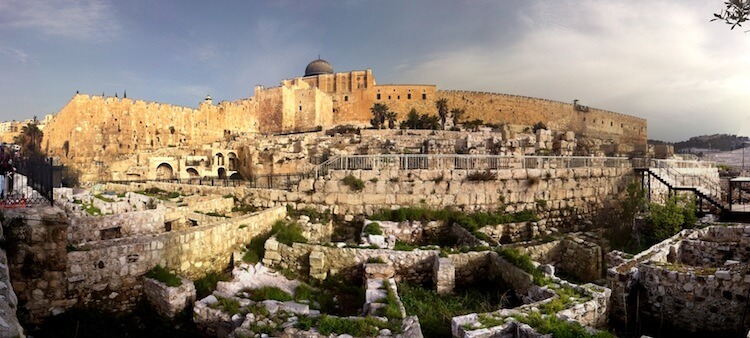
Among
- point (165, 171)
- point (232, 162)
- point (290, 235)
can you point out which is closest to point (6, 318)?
point (290, 235)

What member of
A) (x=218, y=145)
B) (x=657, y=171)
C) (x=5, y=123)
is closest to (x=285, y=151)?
(x=218, y=145)

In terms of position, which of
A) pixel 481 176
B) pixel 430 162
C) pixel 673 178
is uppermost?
pixel 430 162

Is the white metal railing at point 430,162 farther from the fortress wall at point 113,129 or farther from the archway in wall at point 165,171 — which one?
the fortress wall at point 113,129

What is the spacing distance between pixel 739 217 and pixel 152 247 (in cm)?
1920

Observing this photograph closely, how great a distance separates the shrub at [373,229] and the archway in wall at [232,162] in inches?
1103

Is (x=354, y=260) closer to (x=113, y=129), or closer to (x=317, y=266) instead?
(x=317, y=266)

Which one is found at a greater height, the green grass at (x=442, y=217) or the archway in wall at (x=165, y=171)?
the archway in wall at (x=165, y=171)

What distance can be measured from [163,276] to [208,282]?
97 cm

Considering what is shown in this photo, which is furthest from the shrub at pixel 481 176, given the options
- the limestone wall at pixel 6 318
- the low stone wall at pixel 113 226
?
the limestone wall at pixel 6 318

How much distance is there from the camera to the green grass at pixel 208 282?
22.6 ft

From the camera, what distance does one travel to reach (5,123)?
226 ft

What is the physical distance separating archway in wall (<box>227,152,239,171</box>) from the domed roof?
108 feet

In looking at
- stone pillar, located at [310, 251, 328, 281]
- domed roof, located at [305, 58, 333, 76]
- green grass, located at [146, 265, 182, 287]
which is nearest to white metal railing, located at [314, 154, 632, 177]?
stone pillar, located at [310, 251, 328, 281]

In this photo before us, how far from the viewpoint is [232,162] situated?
119ft
